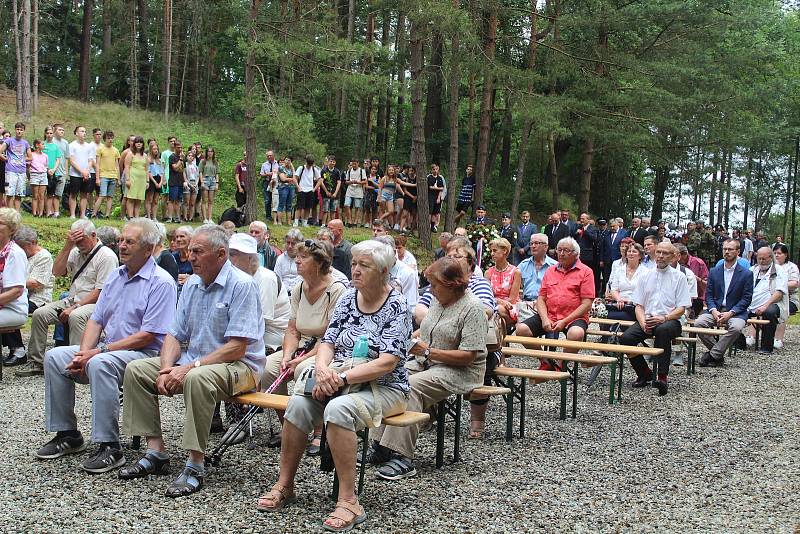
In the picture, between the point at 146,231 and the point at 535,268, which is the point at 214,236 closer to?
the point at 146,231

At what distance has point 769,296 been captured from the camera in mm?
11789

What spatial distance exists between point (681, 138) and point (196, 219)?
14.7m

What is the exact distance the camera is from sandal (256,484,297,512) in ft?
13.8

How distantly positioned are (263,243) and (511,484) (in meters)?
4.82

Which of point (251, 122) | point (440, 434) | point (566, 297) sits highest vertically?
point (251, 122)

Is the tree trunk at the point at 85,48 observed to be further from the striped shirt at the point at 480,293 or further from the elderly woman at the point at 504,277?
the striped shirt at the point at 480,293

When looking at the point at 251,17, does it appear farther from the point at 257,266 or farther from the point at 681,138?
the point at 681,138

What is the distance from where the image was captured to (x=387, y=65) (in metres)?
22.2

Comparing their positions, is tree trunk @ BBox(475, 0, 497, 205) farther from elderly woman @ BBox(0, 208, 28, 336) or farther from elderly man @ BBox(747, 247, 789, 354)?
elderly woman @ BBox(0, 208, 28, 336)

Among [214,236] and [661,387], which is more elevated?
[214,236]

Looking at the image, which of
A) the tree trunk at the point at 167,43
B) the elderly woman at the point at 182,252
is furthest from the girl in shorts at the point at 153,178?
the tree trunk at the point at 167,43

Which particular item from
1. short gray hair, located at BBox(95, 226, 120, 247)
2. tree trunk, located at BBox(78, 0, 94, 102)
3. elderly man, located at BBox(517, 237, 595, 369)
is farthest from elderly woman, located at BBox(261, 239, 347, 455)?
tree trunk, located at BBox(78, 0, 94, 102)

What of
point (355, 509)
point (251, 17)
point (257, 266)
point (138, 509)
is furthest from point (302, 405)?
point (251, 17)

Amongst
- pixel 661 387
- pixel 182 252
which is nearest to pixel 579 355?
pixel 661 387
